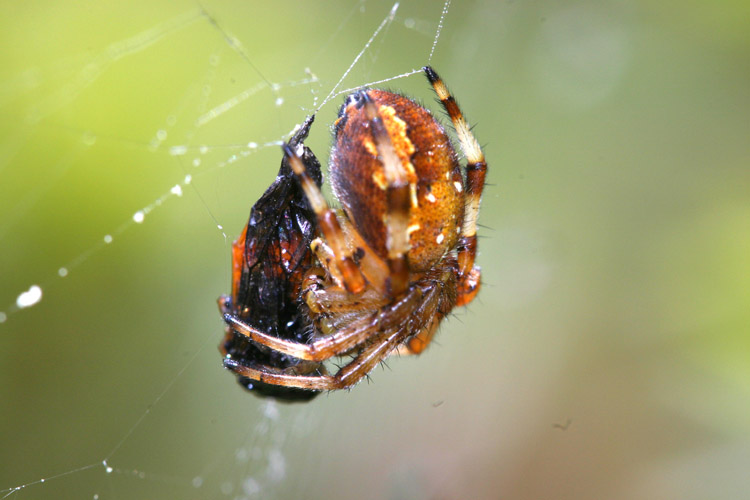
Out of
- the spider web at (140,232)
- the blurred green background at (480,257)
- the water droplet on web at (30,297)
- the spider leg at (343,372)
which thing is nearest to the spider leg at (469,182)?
the spider leg at (343,372)

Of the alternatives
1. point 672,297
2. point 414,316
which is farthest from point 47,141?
point 672,297

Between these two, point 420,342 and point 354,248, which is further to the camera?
point 420,342

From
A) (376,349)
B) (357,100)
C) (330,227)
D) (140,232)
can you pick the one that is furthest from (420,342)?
(140,232)

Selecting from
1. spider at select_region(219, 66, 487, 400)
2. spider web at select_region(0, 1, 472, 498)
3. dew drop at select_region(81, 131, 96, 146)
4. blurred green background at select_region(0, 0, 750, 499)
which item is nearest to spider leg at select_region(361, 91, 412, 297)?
spider at select_region(219, 66, 487, 400)

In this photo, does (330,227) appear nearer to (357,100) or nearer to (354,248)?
(354,248)

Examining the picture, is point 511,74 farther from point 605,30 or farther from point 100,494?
point 100,494

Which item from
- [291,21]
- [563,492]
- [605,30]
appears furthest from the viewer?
[605,30]

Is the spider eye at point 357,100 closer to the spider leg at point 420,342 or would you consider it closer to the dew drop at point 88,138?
the spider leg at point 420,342
